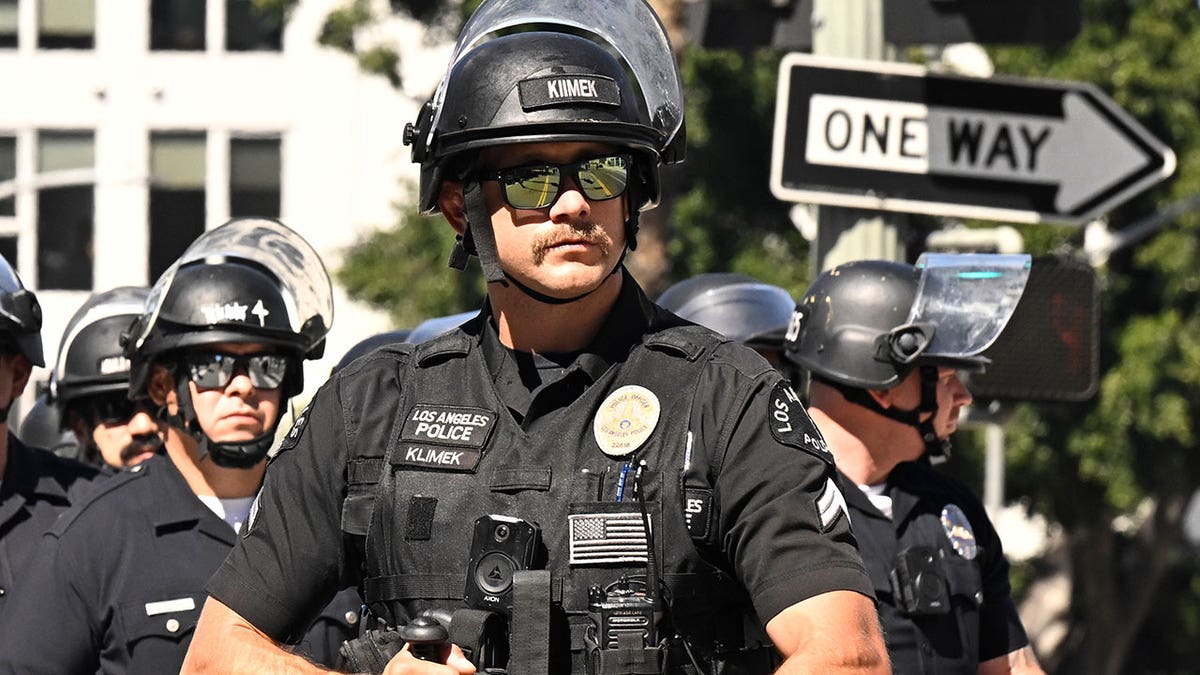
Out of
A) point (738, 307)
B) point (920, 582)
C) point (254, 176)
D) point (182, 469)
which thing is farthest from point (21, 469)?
point (254, 176)

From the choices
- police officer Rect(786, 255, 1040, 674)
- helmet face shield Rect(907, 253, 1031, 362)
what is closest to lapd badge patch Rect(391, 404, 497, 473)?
police officer Rect(786, 255, 1040, 674)

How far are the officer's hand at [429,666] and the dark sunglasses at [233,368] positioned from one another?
2.43 m

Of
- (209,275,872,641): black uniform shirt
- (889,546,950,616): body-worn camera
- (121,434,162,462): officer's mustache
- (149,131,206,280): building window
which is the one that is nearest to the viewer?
(209,275,872,641): black uniform shirt

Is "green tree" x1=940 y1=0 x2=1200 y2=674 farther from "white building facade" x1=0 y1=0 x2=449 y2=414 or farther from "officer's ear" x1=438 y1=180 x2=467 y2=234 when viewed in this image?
"officer's ear" x1=438 y1=180 x2=467 y2=234

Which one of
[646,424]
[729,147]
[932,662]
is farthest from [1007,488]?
[646,424]

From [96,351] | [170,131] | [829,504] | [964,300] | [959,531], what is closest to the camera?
[829,504]

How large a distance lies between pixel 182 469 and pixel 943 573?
6.64 feet

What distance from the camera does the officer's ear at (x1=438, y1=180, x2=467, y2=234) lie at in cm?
413

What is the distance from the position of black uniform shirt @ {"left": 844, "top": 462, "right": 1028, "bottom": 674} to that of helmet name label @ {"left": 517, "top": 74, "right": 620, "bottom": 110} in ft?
A: 6.57

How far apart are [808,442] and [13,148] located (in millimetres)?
28251

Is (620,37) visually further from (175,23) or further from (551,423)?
(175,23)

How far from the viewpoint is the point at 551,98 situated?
12.8 ft

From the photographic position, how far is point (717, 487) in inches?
147

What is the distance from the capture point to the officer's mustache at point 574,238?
389 centimetres
